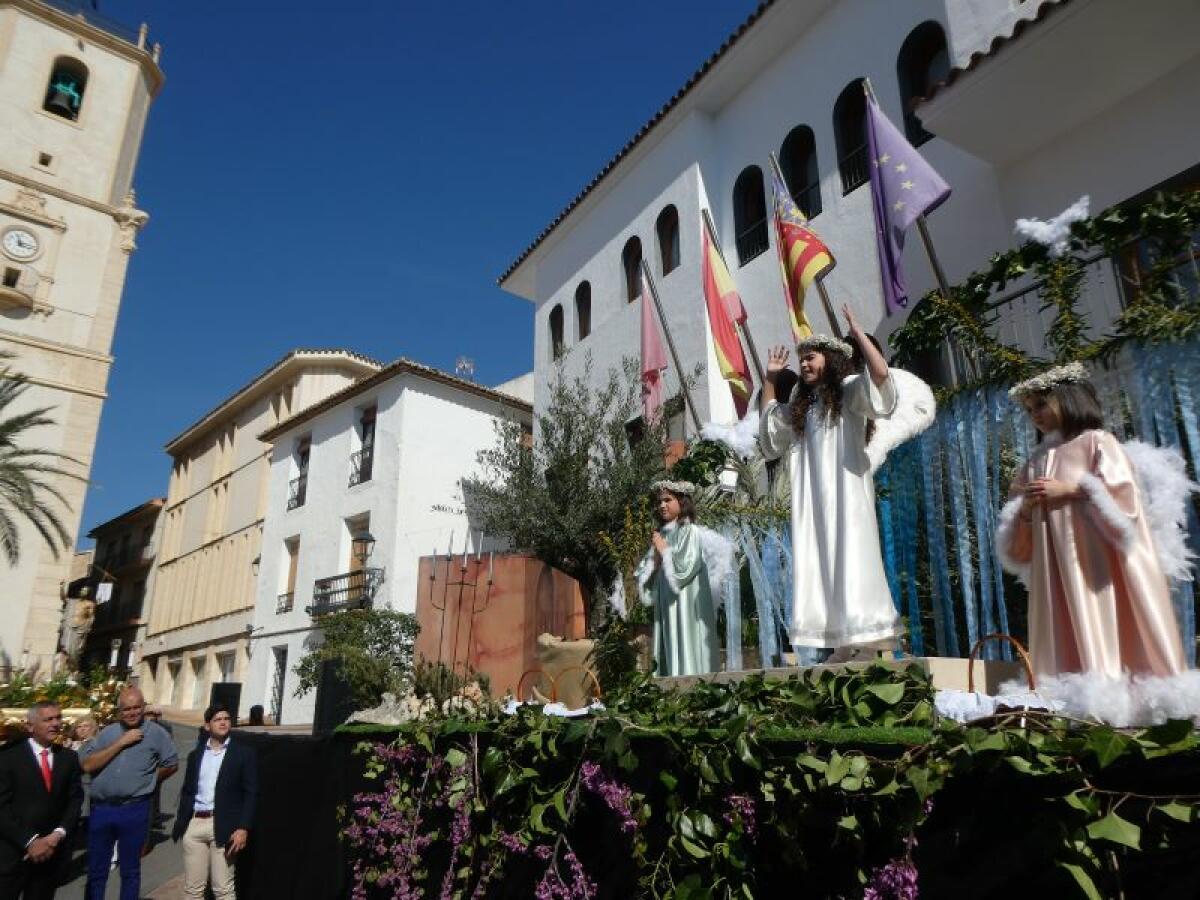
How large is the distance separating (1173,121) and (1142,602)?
6453mm

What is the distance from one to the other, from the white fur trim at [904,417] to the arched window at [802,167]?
6.61m

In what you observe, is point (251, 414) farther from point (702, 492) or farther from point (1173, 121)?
point (1173, 121)

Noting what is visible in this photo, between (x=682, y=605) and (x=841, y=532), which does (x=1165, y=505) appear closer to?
(x=841, y=532)

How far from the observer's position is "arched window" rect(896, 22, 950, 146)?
10195 millimetres

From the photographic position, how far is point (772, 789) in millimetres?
2164

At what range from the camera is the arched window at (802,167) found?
1180 centimetres

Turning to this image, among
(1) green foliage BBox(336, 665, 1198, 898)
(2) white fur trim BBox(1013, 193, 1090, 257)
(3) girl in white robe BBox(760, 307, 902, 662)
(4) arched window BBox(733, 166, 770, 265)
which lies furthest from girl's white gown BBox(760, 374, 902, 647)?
(4) arched window BBox(733, 166, 770, 265)

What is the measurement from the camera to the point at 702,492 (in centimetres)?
845

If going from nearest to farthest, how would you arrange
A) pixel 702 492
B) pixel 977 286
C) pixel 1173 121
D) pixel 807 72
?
pixel 977 286, pixel 1173 121, pixel 702 492, pixel 807 72

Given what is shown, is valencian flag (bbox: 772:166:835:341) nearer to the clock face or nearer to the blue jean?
the blue jean

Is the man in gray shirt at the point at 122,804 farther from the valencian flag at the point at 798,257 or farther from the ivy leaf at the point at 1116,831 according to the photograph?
the valencian flag at the point at 798,257

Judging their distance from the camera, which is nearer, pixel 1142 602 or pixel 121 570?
pixel 1142 602

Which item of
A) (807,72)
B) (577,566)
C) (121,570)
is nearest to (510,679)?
(577,566)

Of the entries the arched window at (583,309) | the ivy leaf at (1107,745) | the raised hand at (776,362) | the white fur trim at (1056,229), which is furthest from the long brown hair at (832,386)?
the arched window at (583,309)
